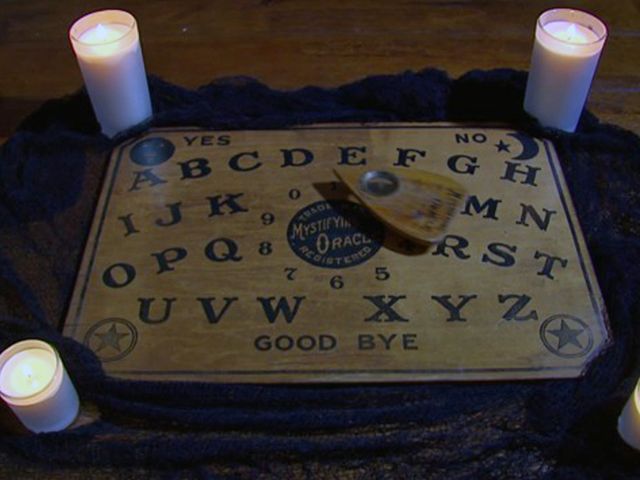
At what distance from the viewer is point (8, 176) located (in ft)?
2.97

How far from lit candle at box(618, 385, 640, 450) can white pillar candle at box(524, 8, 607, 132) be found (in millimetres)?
404

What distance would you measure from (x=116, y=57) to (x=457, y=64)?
0.53 m

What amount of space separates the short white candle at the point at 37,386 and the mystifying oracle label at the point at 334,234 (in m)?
0.28

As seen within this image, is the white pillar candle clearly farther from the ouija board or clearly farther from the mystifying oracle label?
the mystifying oracle label

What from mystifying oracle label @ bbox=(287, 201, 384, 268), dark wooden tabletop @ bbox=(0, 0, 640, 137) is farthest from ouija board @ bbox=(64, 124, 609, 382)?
dark wooden tabletop @ bbox=(0, 0, 640, 137)

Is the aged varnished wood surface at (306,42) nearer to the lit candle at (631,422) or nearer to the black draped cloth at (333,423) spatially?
the black draped cloth at (333,423)

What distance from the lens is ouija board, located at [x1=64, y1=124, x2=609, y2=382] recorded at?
2.41 ft

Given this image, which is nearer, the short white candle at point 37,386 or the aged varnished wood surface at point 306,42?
the short white candle at point 37,386

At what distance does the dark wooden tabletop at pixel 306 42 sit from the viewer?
111 cm

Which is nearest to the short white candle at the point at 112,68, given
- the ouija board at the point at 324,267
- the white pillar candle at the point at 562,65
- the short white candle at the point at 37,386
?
the ouija board at the point at 324,267

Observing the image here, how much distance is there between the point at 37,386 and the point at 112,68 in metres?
0.41

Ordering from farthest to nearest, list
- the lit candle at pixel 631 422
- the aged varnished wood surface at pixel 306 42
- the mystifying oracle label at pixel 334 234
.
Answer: the aged varnished wood surface at pixel 306 42
the mystifying oracle label at pixel 334 234
the lit candle at pixel 631 422

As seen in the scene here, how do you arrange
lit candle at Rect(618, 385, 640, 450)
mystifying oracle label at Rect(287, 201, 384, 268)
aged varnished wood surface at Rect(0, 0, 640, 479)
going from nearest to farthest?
1. lit candle at Rect(618, 385, 640, 450)
2. mystifying oracle label at Rect(287, 201, 384, 268)
3. aged varnished wood surface at Rect(0, 0, 640, 479)

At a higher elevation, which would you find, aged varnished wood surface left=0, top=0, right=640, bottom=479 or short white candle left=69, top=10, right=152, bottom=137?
short white candle left=69, top=10, right=152, bottom=137
